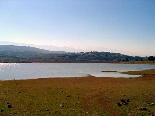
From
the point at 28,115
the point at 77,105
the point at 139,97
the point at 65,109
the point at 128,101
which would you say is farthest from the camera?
the point at 139,97

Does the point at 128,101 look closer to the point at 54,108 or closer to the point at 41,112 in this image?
the point at 54,108

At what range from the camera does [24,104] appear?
55.7 feet

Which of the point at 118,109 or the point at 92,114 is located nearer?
the point at 92,114

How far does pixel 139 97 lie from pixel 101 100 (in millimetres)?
4959

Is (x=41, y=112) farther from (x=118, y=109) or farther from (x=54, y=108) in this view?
(x=118, y=109)

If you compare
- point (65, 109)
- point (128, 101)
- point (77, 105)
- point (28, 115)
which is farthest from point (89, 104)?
point (28, 115)

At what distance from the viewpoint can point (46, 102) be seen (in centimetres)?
1784

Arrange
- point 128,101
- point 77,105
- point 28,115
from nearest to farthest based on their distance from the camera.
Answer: point 28,115, point 77,105, point 128,101

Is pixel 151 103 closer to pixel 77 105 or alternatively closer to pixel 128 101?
pixel 128 101

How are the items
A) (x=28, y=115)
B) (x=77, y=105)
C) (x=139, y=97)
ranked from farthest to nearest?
(x=139, y=97) → (x=77, y=105) → (x=28, y=115)

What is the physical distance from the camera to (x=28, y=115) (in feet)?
44.6

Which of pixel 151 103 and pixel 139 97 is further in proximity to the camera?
pixel 139 97

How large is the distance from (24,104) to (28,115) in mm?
3663

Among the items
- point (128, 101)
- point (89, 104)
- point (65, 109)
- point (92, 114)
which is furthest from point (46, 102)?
point (128, 101)
